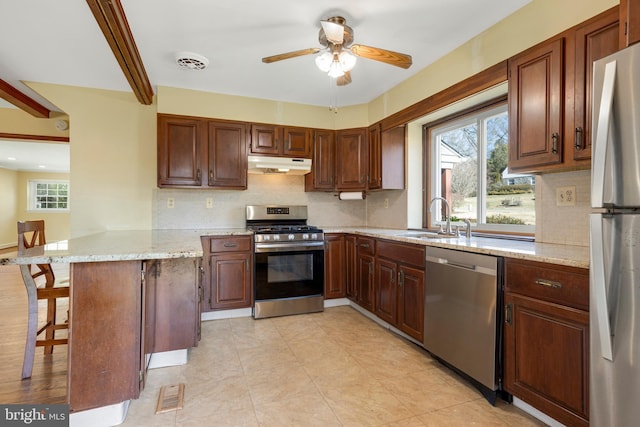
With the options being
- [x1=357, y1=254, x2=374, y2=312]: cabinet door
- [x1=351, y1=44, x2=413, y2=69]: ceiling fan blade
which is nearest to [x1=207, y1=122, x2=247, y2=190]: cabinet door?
[x1=357, y1=254, x2=374, y2=312]: cabinet door

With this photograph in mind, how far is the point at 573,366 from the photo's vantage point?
1.43 meters

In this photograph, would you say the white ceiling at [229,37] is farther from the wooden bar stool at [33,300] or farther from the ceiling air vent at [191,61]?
the wooden bar stool at [33,300]

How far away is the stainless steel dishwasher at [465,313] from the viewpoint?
1785 mm

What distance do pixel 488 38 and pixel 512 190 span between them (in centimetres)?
119

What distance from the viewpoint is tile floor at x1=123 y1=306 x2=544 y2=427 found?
166 centimetres

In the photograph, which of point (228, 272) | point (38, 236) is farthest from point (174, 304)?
point (38, 236)

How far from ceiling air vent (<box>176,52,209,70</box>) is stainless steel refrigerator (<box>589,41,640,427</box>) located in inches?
105

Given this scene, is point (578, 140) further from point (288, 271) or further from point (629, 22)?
point (288, 271)

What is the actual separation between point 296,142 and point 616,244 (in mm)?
3046

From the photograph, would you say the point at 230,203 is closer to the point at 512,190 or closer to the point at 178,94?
the point at 178,94

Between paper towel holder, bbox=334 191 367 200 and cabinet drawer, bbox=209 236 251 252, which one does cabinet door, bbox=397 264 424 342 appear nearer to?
paper towel holder, bbox=334 191 367 200

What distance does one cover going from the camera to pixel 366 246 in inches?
127

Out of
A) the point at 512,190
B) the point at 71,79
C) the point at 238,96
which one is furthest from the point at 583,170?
the point at 71,79

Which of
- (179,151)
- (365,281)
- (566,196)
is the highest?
(179,151)
